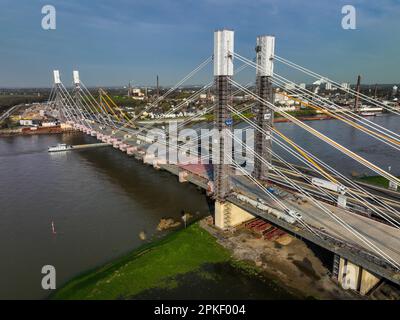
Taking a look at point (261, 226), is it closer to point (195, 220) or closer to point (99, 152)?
point (195, 220)

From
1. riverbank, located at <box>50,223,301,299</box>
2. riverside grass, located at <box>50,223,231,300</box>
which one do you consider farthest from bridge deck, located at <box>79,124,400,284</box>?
riverside grass, located at <box>50,223,231,300</box>

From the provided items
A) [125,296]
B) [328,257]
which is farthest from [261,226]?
[125,296]

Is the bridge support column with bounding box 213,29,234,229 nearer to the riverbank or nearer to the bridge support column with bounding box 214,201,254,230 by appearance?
the bridge support column with bounding box 214,201,254,230

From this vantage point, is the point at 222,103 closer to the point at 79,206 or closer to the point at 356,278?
the point at 356,278

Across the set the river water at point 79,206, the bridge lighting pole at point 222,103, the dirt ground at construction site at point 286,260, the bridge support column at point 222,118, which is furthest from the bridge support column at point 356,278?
the bridge lighting pole at point 222,103

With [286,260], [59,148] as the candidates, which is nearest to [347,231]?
[286,260]

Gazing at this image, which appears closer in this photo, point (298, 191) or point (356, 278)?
point (356, 278)

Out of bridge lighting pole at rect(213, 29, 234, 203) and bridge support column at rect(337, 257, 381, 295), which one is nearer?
bridge support column at rect(337, 257, 381, 295)
